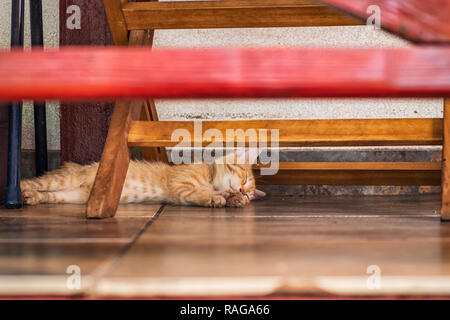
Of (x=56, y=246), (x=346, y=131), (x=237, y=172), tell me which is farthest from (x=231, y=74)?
(x=237, y=172)

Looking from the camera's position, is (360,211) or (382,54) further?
(360,211)

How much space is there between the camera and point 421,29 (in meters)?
0.60

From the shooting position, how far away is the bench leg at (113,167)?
132 centimetres

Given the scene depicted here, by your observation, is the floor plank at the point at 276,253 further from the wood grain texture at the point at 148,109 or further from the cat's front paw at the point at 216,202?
the wood grain texture at the point at 148,109

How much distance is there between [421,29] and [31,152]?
2150 mm

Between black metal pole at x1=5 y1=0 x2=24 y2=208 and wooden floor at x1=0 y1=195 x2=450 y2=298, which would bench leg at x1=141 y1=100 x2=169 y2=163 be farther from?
wooden floor at x1=0 y1=195 x2=450 y2=298

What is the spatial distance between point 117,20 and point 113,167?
0.47 m

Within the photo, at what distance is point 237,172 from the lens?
86.8 inches

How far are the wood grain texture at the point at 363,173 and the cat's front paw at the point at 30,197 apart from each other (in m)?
0.99

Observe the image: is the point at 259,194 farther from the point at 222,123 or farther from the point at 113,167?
the point at 113,167

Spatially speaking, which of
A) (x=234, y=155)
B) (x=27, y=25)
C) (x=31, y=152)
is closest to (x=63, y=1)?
(x=27, y=25)

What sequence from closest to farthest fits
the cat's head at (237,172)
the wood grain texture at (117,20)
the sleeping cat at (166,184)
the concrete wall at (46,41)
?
the wood grain texture at (117,20) → the sleeping cat at (166,184) → the cat's head at (237,172) → the concrete wall at (46,41)

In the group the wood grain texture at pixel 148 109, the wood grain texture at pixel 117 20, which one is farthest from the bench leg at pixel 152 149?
the wood grain texture at pixel 117 20

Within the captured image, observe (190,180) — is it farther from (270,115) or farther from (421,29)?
(421,29)
